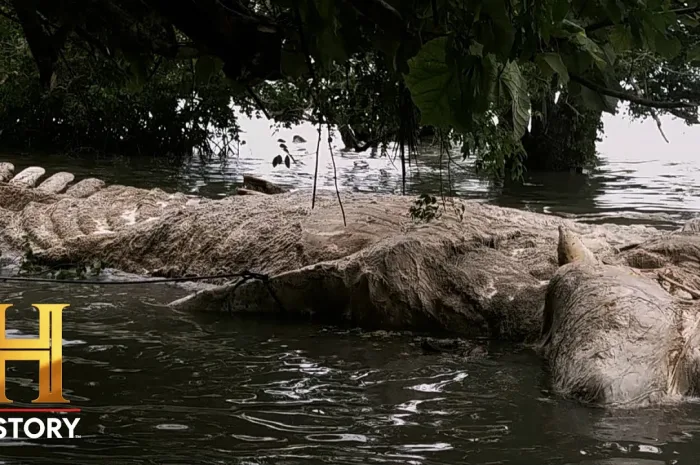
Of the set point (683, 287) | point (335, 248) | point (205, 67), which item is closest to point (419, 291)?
point (335, 248)

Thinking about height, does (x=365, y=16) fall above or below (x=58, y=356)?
above

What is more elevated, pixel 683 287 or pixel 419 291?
pixel 683 287

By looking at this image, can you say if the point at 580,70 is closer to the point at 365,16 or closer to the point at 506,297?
the point at 365,16

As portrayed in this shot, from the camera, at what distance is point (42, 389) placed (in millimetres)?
4488

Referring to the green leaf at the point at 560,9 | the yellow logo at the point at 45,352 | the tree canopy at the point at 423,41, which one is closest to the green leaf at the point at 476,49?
the tree canopy at the point at 423,41

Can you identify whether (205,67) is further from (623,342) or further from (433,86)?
(623,342)

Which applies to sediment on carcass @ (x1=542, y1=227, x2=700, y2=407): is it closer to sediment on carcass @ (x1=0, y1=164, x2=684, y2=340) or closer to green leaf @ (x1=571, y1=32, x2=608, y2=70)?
sediment on carcass @ (x1=0, y1=164, x2=684, y2=340)

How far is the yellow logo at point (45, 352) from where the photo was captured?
443cm

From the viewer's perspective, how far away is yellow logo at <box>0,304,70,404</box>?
14.5ft

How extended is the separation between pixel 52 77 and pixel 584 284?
3.09 metres

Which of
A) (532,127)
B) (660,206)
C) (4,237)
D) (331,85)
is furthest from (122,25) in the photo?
(532,127)

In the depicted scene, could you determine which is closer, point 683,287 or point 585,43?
point 585,43

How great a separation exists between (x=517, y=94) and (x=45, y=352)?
3.74m

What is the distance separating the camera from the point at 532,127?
2091 centimetres
